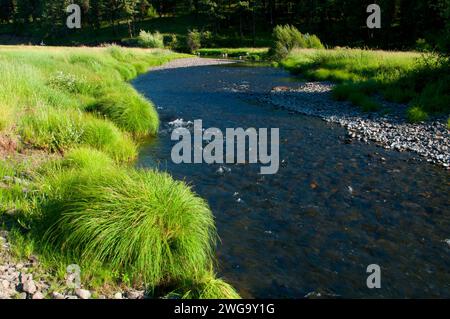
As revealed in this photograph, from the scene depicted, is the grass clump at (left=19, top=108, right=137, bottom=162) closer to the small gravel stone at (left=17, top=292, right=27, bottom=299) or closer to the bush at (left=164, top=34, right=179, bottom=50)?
the small gravel stone at (left=17, top=292, right=27, bottom=299)

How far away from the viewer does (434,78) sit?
20.5 metres

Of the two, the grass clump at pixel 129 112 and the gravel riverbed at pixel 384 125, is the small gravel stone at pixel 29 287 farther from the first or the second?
the gravel riverbed at pixel 384 125

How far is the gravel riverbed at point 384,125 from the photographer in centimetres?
1386

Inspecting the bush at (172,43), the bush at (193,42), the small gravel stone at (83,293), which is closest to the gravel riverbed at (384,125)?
the small gravel stone at (83,293)

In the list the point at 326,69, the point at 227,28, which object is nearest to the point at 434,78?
the point at 326,69

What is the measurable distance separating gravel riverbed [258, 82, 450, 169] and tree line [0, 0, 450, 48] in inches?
1107

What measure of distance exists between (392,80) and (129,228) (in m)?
21.3

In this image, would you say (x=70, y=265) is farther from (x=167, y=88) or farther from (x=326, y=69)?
(x=326, y=69)

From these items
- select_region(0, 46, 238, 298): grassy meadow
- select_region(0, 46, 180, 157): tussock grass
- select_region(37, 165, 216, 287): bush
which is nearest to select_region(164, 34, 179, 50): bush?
select_region(0, 46, 180, 157): tussock grass

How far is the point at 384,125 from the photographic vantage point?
17.0m

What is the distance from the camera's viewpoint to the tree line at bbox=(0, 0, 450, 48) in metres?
65.2

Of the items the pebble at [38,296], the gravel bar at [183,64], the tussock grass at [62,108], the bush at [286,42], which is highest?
the bush at [286,42]

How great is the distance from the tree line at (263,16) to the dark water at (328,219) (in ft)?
124

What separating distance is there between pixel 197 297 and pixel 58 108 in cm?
1087
